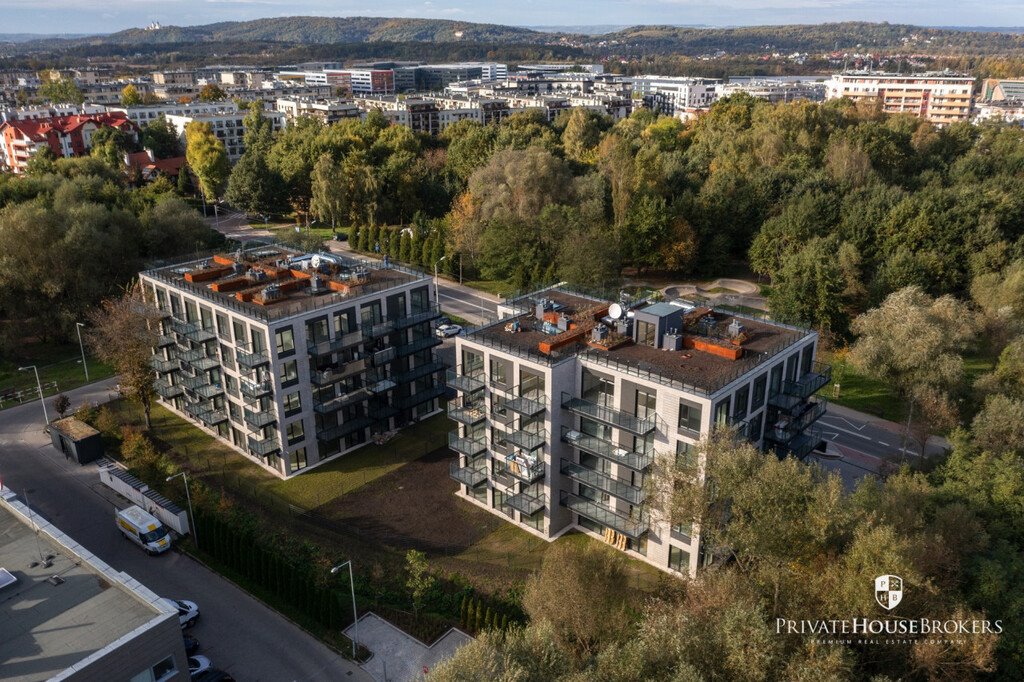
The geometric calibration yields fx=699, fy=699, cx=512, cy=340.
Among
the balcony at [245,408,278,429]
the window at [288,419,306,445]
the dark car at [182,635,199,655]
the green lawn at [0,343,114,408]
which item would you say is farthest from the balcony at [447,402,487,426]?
the green lawn at [0,343,114,408]

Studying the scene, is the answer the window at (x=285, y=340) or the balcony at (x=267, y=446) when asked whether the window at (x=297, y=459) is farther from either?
the window at (x=285, y=340)

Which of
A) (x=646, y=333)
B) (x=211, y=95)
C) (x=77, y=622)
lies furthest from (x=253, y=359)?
(x=211, y=95)

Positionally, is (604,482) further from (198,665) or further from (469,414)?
(198,665)

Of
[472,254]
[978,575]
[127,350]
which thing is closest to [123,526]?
[127,350]

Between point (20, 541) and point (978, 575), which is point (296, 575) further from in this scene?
point (978, 575)

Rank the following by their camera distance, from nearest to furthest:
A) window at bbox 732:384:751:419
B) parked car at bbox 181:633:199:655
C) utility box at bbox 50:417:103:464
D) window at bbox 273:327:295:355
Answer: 1. parked car at bbox 181:633:199:655
2. window at bbox 732:384:751:419
3. window at bbox 273:327:295:355
4. utility box at bbox 50:417:103:464

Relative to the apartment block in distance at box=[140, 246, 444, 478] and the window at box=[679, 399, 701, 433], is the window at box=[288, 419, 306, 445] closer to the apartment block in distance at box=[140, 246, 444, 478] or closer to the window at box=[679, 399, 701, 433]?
the apartment block in distance at box=[140, 246, 444, 478]
